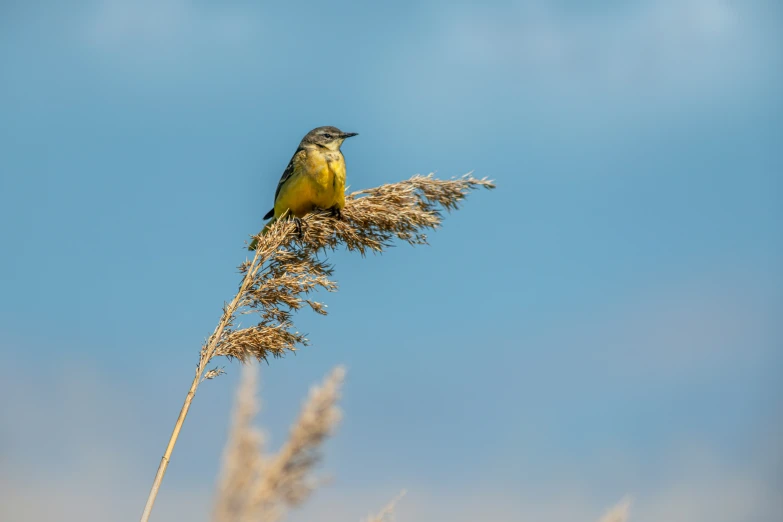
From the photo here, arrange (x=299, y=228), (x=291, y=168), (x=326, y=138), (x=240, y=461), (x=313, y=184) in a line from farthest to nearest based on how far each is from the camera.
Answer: (x=326, y=138) < (x=291, y=168) < (x=313, y=184) < (x=299, y=228) < (x=240, y=461)

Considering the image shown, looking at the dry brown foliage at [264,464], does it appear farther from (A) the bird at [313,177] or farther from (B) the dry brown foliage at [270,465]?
(A) the bird at [313,177]

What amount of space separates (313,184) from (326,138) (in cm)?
104

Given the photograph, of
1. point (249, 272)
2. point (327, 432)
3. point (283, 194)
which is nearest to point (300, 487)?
point (327, 432)

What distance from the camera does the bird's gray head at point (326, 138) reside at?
7.07 metres

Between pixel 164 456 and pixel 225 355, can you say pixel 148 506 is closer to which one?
pixel 164 456

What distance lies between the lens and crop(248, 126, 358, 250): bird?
6195mm

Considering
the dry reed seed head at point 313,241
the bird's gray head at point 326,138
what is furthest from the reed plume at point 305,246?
the bird's gray head at point 326,138

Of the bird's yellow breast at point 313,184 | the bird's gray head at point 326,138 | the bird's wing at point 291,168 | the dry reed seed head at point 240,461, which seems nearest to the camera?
the dry reed seed head at point 240,461

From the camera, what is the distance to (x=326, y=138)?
23.6 feet

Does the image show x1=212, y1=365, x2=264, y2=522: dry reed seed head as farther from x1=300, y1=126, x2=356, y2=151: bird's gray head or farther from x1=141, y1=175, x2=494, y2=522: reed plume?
x1=300, y1=126, x2=356, y2=151: bird's gray head

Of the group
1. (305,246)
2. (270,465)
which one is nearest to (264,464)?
(270,465)

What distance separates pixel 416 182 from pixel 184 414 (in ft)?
7.46

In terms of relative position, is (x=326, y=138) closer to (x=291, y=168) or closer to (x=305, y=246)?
(x=291, y=168)

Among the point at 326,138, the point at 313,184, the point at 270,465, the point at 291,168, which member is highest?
the point at 326,138
